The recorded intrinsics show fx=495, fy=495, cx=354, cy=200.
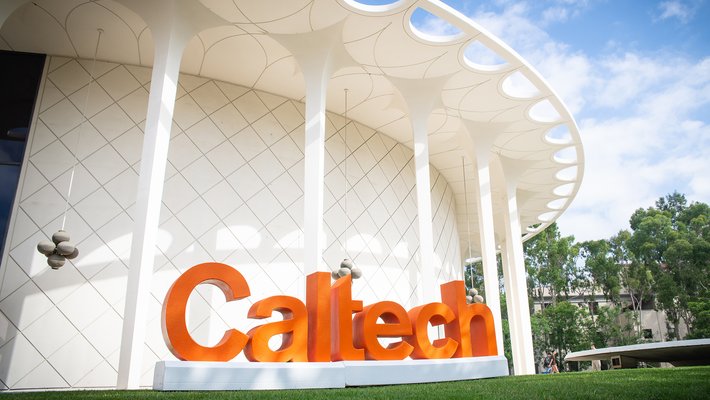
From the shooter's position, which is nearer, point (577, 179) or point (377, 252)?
point (377, 252)

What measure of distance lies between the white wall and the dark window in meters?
0.24

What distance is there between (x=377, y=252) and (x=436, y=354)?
554cm

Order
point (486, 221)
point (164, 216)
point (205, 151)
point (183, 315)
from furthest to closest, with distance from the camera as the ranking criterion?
point (486, 221), point (205, 151), point (164, 216), point (183, 315)

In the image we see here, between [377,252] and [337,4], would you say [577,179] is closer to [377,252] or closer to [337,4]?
[377,252]

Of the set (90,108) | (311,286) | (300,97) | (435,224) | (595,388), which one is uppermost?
(300,97)

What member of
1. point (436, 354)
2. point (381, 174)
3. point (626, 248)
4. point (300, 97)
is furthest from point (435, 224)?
point (626, 248)

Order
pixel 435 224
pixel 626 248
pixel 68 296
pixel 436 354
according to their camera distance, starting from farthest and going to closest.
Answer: pixel 626 248 → pixel 435 224 → pixel 68 296 → pixel 436 354

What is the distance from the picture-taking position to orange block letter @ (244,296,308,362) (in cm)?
764

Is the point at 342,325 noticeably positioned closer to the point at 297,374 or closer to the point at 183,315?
the point at 297,374

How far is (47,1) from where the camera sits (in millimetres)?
10594

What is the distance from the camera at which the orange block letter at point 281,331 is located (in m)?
7.64

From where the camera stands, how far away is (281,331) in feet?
26.6

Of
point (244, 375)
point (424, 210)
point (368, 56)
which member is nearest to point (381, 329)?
point (244, 375)

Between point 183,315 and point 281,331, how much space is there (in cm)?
164
